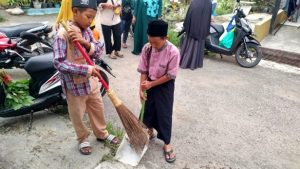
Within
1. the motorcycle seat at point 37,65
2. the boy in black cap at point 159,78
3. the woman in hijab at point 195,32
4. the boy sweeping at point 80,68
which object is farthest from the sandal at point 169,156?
the woman in hijab at point 195,32

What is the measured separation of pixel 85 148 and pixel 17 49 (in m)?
2.18

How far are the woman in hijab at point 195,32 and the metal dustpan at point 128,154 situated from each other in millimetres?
3160

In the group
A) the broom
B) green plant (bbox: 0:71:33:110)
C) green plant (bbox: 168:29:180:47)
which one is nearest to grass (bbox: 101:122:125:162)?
the broom

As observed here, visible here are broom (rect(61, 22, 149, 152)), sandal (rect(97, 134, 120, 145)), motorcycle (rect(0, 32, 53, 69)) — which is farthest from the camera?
motorcycle (rect(0, 32, 53, 69))

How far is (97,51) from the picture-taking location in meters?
2.82

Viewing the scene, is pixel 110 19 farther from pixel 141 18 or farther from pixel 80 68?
pixel 80 68

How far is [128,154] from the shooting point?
10.4ft

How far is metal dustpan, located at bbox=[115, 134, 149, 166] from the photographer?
314cm

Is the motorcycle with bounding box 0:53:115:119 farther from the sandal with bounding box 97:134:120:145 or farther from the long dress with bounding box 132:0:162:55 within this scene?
the long dress with bounding box 132:0:162:55

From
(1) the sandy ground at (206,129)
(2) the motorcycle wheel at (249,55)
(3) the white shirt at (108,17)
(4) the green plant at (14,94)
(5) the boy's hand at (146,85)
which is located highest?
(3) the white shirt at (108,17)

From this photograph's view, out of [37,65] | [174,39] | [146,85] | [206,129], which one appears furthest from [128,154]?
[174,39]

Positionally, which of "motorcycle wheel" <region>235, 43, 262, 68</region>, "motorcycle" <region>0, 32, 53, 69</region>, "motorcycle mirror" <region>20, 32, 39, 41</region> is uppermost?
"motorcycle mirror" <region>20, 32, 39, 41</region>

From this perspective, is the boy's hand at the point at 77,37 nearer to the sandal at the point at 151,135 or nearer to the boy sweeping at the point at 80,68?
the boy sweeping at the point at 80,68

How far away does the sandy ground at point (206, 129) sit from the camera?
10.7ft
